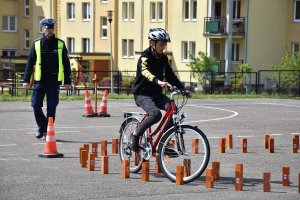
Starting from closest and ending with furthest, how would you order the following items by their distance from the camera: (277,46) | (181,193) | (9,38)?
1. (181,193)
2. (277,46)
3. (9,38)

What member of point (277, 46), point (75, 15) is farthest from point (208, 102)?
point (75, 15)

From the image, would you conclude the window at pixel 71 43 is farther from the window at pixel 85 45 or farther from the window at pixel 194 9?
the window at pixel 194 9

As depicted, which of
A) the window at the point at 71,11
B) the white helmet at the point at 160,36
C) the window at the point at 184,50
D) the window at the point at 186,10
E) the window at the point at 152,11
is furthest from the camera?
the window at the point at 71,11

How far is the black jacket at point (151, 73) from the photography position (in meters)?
13.7

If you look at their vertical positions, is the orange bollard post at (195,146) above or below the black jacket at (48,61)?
below

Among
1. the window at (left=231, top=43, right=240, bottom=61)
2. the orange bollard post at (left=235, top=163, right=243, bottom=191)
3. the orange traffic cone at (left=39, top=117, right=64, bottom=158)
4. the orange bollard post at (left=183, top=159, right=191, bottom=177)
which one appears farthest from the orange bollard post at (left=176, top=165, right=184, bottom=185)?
the window at (left=231, top=43, right=240, bottom=61)

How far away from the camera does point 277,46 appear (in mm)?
68562

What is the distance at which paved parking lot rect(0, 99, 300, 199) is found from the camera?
479 inches

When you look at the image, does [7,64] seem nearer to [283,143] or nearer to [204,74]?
[204,74]

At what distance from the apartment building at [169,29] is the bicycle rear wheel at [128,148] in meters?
51.0

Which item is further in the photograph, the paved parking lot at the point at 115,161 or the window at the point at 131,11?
the window at the point at 131,11

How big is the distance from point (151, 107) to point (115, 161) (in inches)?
80.5

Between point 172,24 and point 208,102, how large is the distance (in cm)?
4000

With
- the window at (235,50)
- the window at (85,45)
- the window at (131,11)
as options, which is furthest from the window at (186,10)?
the window at (85,45)
